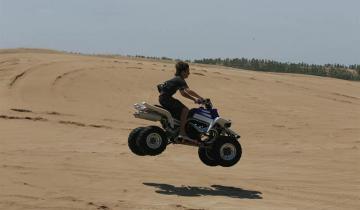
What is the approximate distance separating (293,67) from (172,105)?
96.8 feet

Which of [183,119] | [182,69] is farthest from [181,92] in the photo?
[183,119]

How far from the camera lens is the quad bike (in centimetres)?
991

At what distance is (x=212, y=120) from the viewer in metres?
10.1

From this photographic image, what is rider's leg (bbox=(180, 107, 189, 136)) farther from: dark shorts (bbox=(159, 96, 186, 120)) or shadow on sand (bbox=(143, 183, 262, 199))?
shadow on sand (bbox=(143, 183, 262, 199))

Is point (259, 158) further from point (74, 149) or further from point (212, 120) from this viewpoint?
point (74, 149)

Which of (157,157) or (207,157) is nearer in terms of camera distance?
(207,157)

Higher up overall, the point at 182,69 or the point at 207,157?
the point at 182,69

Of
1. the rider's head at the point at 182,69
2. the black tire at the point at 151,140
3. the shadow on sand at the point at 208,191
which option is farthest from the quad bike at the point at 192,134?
the shadow on sand at the point at 208,191

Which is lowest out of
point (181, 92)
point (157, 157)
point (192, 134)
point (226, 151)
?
point (157, 157)

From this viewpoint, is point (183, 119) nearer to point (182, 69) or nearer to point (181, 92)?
point (181, 92)

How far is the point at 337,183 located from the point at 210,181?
182 cm

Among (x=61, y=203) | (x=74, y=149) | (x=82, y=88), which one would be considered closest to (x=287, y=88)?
(x=82, y=88)

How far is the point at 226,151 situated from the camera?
10203 mm

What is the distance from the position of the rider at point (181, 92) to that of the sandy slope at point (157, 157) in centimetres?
85
